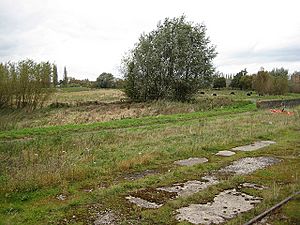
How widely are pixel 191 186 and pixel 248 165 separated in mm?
3468

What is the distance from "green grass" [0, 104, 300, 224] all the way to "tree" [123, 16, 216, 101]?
20.1 m

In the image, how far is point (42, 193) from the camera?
8828 mm

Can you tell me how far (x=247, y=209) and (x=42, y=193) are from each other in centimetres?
505

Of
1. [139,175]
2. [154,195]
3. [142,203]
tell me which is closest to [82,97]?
[139,175]

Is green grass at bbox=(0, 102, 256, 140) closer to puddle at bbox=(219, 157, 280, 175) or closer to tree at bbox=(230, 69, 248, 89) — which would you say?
Answer: puddle at bbox=(219, 157, 280, 175)

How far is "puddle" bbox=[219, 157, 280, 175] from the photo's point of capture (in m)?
11.5

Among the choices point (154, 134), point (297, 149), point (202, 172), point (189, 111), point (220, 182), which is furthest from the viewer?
point (189, 111)

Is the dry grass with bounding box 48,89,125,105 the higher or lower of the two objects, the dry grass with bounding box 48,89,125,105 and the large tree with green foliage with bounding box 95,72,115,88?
the lower

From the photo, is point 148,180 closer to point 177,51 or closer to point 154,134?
point 154,134

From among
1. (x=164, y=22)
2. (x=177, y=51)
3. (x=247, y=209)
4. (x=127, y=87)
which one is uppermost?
(x=164, y=22)

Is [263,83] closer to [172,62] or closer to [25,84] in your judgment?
[172,62]

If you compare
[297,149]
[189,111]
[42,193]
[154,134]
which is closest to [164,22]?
[189,111]

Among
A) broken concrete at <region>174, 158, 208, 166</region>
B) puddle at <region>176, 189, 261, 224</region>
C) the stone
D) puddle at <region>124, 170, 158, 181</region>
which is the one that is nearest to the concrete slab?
broken concrete at <region>174, 158, 208, 166</region>

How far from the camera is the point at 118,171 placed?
36.8ft
